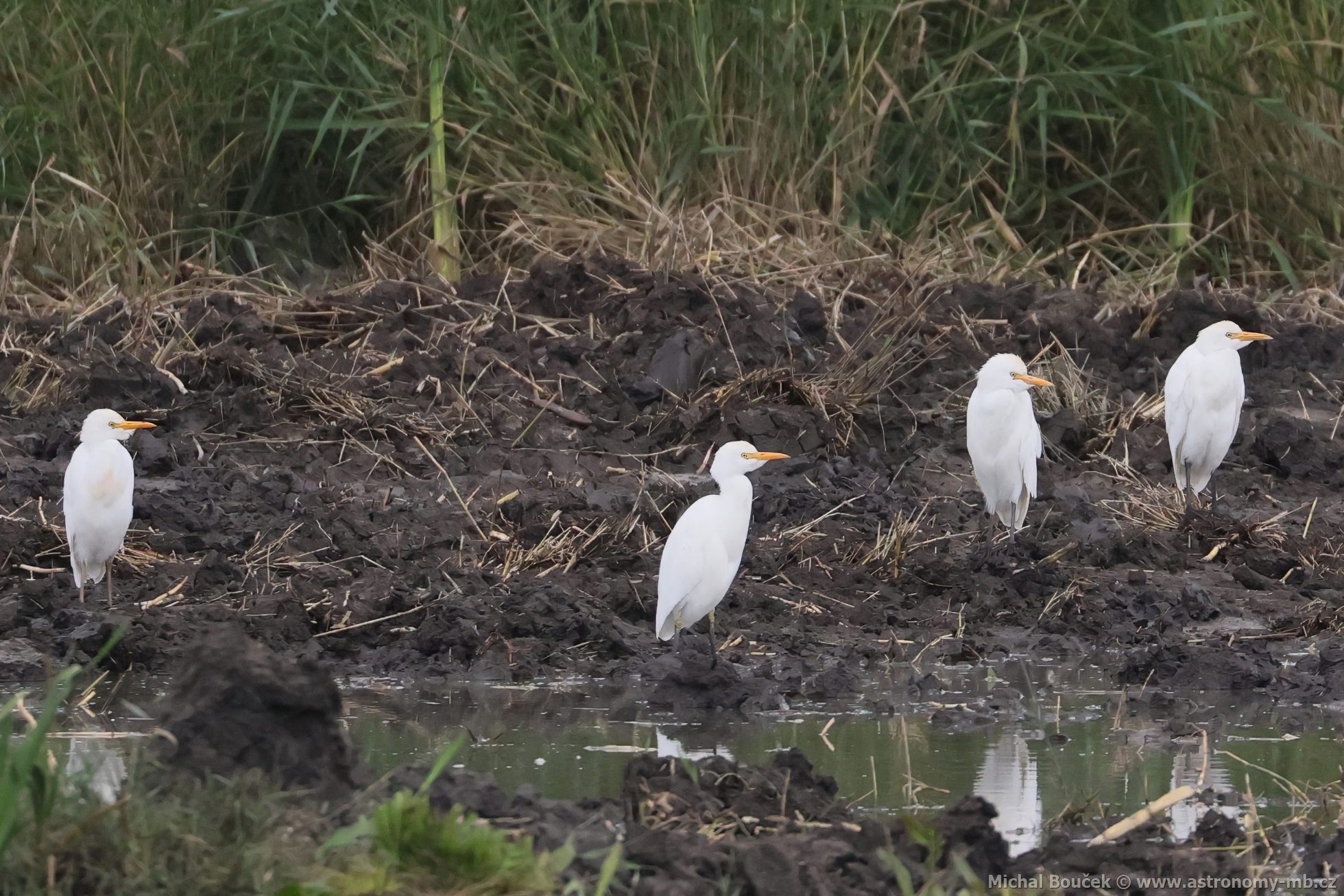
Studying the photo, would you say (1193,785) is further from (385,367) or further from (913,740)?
(385,367)

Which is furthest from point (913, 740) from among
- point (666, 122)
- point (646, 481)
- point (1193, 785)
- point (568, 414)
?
point (666, 122)

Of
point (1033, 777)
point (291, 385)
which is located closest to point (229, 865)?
point (1033, 777)

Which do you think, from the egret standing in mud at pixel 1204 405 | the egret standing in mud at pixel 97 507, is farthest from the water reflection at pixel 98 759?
the egret standing in mud at pixel 1204 405

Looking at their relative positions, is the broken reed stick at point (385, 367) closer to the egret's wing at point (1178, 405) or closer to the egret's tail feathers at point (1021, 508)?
the egret's tail feathers at point (1021, 508)

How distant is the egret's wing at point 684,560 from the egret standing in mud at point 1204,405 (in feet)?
8.23

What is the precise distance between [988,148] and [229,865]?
8948mm

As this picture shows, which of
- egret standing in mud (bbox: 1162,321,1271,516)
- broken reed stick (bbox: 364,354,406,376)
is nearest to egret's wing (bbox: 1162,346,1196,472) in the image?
egret standing in mud (bbox: 1162,321,1271,516)

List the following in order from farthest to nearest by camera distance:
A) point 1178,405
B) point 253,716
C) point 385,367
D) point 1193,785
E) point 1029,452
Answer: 1. point 385,367
2. point 1178,405
3. point 1029,452
4. point 1193,785
5. point 253,716

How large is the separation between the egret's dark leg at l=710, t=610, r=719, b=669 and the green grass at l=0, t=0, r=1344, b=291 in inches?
158

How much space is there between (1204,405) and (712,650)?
3.15 m

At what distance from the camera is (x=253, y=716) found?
12.0 ft

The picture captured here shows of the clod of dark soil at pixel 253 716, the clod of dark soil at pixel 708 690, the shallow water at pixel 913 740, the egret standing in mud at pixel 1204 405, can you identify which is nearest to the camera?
the clod of dark soil at pixel 253 716

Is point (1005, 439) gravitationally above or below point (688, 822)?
above

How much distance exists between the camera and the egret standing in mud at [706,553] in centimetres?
589
